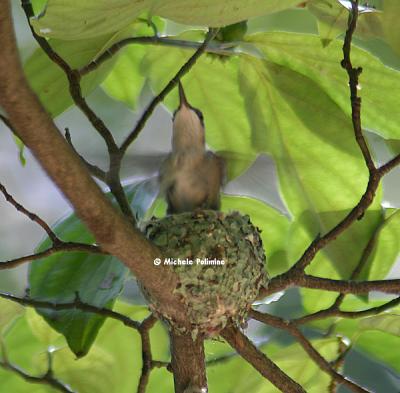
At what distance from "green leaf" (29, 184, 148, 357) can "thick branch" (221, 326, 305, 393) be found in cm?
23

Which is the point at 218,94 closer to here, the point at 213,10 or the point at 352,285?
the point at 352,285

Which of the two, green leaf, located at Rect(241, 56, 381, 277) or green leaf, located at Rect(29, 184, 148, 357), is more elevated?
green leaf, located at Rect(241, 56, 381, 277)

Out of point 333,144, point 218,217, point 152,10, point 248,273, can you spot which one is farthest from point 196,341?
point 152,10

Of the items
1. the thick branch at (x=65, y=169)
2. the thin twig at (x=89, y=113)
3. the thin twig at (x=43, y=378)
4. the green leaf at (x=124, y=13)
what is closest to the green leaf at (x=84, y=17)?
the green leaf at (x=124, y=13)

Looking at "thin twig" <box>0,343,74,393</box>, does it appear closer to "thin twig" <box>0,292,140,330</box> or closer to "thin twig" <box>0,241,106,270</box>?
"thin twig" <box>0,292,140,330</box>

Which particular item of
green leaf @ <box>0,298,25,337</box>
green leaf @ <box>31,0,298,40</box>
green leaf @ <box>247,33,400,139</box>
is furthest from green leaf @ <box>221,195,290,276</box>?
green leaf @ <box>31,0,298,40</box>

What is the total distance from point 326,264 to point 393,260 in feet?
0.47

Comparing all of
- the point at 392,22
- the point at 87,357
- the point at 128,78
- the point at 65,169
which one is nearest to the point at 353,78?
the point at 392,22

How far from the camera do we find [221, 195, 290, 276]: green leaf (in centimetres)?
188

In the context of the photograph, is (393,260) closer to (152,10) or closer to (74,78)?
(74,78)

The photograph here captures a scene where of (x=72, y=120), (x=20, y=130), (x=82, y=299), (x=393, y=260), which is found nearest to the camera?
(x=20, y=130)

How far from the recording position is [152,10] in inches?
40.4

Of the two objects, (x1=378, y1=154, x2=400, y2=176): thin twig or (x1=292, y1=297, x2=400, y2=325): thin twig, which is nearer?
(x1=378, y1=154, x2=400, y2=176): thin twig

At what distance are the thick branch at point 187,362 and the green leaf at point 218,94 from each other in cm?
44
